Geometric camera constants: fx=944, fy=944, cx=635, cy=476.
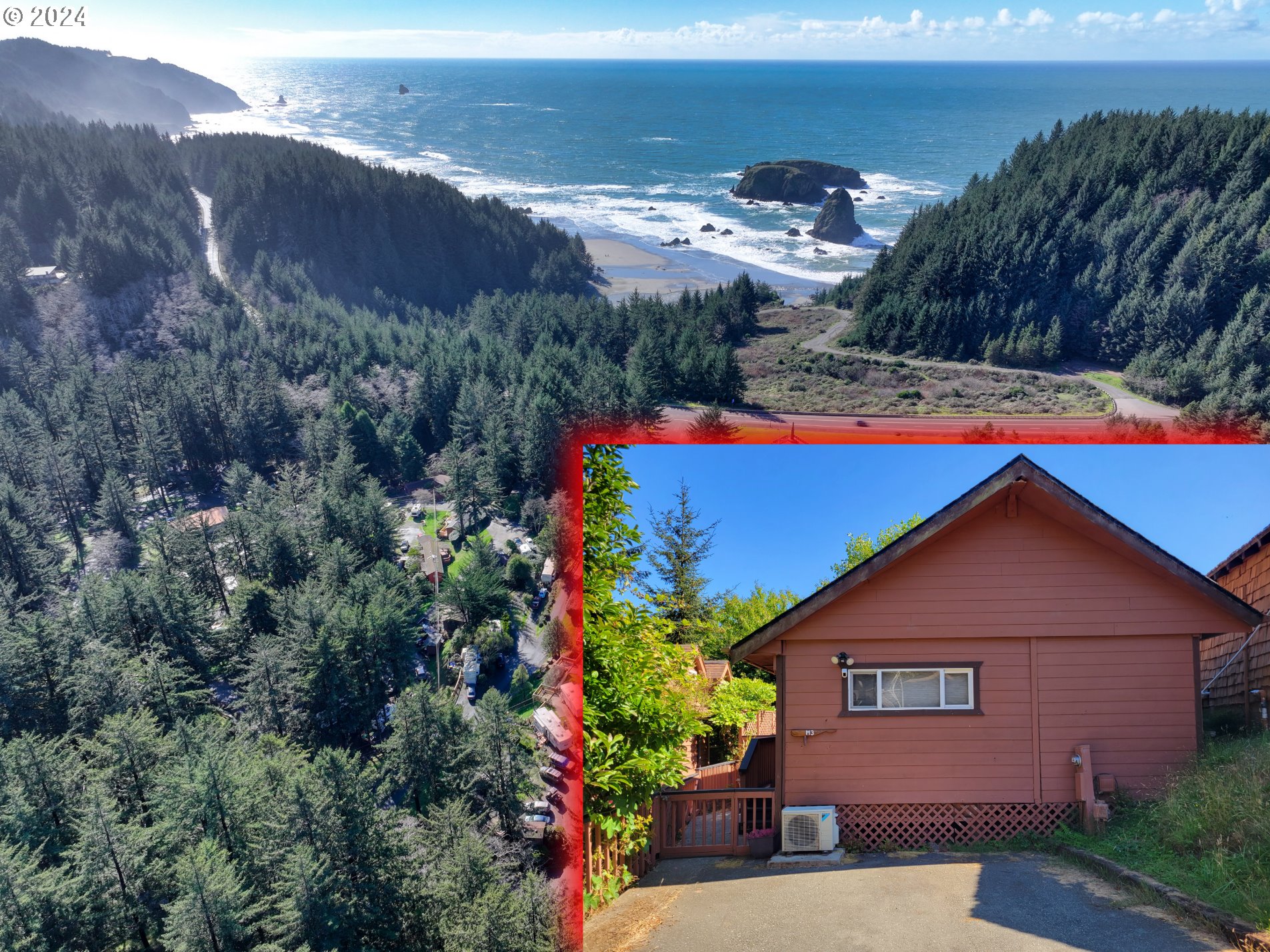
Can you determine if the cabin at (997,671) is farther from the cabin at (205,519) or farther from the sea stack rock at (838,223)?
the cabin at (205,519)

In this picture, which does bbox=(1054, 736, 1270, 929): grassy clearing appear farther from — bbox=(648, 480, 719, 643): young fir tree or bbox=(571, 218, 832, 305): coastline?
bbox=(571, 218, 832, 305): coastline

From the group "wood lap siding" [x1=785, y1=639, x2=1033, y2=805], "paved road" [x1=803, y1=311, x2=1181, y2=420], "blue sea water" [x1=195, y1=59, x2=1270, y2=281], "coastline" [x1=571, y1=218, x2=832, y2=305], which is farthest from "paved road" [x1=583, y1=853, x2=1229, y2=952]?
"blue sea water" [x1=195, y1=59, x2=1270, y2=281]

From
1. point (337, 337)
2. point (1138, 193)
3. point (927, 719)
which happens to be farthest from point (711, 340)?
point (337, 337)

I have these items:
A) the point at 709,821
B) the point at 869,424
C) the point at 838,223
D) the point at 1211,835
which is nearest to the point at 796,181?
the point at 838,223

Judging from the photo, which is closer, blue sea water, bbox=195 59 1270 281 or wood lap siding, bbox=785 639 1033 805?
wood lap siding, bbox=785 639 1033 805

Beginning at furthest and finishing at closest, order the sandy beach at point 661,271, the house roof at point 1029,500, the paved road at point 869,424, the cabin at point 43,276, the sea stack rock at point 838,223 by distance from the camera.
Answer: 1. the cabin at point 43,276
2. the sea stack rock at point 838,223
3. the sandy beach at point 661,271
4. the paved road at point 869,424
5. the house roof at point 1029,500

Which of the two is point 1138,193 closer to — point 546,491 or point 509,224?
point 546,491

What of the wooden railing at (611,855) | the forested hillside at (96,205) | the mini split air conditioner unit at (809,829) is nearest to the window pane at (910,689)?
the mini split air conditioner unit at (809,829)

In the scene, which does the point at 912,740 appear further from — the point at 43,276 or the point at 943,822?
the point at 43,276
